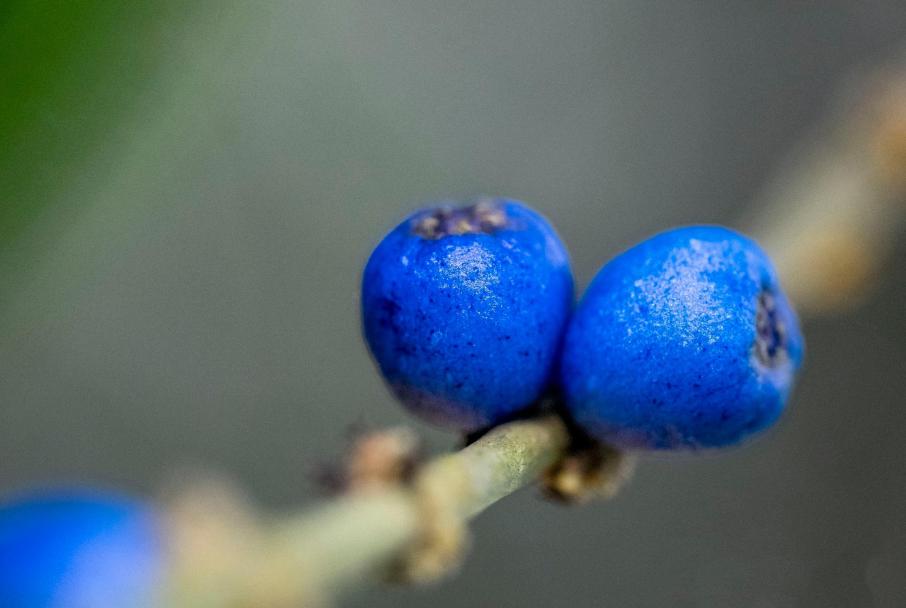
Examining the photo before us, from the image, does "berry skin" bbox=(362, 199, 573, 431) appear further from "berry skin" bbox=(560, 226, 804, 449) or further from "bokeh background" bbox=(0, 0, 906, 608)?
"bokeh background" bbox=(0, 0, 906, 608)

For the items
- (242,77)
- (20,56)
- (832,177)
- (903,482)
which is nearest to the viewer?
(20,56)

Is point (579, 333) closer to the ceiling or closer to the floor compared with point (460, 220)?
closer to the floor

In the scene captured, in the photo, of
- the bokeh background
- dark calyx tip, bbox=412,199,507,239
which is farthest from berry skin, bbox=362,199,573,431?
the bokeh background

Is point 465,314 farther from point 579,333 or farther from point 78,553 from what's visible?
point 78,553

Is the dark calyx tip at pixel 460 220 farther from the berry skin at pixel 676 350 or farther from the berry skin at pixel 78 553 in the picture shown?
the berry skin at pixel 78 553

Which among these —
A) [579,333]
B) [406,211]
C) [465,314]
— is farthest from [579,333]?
[406,211]

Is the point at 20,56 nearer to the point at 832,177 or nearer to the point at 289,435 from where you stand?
the point at 832,177

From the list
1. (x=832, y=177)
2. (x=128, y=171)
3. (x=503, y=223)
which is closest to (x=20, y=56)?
(x=503, y=223)
